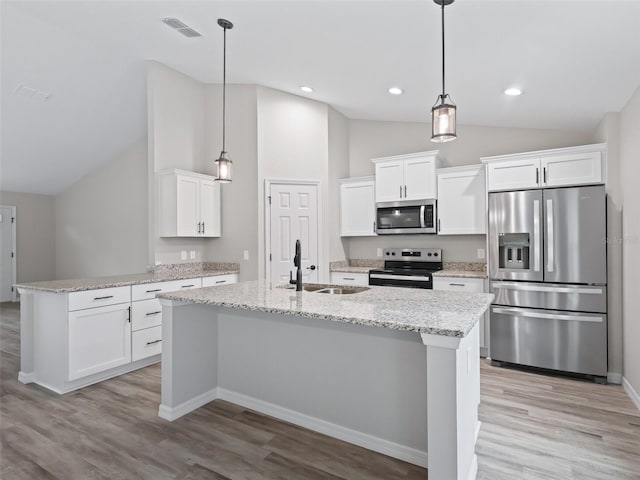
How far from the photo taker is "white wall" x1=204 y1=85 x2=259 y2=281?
4.80 m

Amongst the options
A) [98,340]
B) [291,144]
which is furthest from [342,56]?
[98,340]

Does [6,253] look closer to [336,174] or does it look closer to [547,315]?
[336,174]

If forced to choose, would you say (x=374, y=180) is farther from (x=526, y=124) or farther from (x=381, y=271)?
(x=526, y=124)

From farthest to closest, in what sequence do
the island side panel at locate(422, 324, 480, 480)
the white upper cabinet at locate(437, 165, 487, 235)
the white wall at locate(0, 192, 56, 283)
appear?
the white wall at locate(0, 192, 56, 283)
the white upper cabinet at locate(437, 165, 487, 235)
the island side panel at locate(422, 324, 480, 480)

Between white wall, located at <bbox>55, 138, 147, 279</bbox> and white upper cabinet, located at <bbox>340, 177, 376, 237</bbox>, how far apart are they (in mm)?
3491

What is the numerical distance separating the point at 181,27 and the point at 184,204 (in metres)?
1.91

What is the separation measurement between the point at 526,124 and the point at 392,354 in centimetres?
346

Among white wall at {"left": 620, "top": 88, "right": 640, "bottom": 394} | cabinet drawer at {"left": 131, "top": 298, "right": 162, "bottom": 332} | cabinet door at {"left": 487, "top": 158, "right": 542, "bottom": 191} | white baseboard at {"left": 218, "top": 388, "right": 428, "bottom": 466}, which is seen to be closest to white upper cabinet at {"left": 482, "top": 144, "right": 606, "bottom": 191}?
cabinet door at {"left": 487, "top": 158, "right": 542, "bottom": 191}

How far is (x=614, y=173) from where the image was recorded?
345 cm

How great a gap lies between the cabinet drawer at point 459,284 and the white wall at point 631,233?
4.14ft

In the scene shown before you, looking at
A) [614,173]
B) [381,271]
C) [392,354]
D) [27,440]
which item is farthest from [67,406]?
[614,173]

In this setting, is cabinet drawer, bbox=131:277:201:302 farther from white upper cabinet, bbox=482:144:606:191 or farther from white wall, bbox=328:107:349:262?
white upper cabinet, bbox=482:144:606:191

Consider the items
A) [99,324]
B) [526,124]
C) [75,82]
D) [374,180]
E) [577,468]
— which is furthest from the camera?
[374,180]

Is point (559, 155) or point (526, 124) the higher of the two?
point (526, 124)
